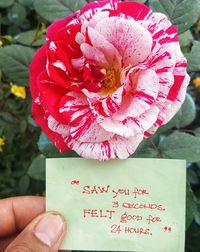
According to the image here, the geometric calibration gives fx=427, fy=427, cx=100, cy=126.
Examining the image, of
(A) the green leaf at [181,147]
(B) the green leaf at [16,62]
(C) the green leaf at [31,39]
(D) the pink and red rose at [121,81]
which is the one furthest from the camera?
(C) the green leaf at [31,39]

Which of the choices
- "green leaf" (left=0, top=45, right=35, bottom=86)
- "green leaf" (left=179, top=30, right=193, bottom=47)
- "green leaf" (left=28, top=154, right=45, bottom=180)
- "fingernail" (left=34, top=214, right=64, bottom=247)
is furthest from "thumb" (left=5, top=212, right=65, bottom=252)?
"green leaf" (left=179, top=30, right=193, bottom=47)

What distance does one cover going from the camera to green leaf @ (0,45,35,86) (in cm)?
90

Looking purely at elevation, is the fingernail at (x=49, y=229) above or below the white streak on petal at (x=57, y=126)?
below

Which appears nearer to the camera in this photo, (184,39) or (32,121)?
(184,39)

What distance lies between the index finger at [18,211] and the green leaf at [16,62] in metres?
0.25

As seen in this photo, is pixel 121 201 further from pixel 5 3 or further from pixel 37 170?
pixel 5 3

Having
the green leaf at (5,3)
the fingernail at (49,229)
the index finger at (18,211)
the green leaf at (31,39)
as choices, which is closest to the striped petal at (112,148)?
the fingernail at (49,229)

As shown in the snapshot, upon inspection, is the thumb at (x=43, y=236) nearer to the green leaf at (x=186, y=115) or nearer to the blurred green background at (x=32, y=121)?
the blurred green background at (x=32, y=121)

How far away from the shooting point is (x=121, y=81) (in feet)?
2.25

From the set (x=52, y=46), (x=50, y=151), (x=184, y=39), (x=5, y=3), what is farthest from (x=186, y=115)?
(x=5, y=3)

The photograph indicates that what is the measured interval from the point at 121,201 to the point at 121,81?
19cm

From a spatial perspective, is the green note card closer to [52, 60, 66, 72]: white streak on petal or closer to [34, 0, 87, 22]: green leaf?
[52, 60, 66, 72]: white streak on petal

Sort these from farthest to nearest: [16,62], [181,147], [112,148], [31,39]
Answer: [31,39] < [16,62] < [181,147] < [112,148]

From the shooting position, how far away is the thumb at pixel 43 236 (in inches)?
27.3
